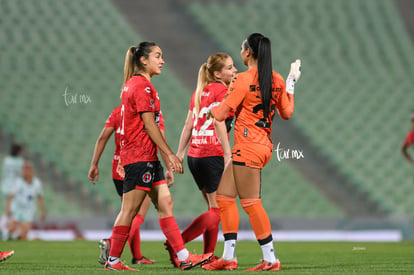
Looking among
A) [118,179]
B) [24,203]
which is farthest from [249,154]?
[24,203]

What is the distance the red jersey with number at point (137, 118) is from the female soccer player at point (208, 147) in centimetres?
95

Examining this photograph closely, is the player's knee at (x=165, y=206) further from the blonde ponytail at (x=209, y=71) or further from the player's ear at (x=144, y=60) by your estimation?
the blonde ponytail at (x=209, y=71)

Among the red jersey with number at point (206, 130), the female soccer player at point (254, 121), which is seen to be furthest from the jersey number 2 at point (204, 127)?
the female soccer player at point (254, 121)

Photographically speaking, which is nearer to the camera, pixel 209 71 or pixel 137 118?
pixel 137 118

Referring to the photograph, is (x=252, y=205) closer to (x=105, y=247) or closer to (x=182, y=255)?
(x=182, y=255)

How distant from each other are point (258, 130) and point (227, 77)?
1.19 m

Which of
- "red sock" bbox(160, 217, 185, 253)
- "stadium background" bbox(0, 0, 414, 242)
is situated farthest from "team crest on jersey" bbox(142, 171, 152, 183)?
"stadium background" bbox(0, 0, 414, 242)

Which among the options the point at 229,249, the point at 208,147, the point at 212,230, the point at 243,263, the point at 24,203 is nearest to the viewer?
the point at 229,249

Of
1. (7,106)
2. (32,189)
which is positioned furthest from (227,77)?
(7,106)

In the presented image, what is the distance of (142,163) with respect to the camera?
584cm

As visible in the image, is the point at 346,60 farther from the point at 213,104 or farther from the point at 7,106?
the point at 213,104

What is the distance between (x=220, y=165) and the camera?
22.4ft

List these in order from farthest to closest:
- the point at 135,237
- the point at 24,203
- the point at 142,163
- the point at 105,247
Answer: the point at 24,203 → the point at 135,237 → the point at 105,247 → the point at 142,163

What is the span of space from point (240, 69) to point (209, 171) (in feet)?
42.0
